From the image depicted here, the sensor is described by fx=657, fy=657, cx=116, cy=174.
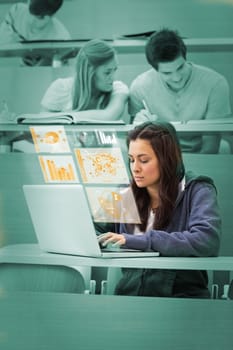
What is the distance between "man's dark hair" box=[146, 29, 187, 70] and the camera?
207cm

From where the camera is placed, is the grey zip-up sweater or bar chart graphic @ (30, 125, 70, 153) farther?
bar chart graphic @ (30, 125, 70, 153)

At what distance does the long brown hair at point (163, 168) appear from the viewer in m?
2.02

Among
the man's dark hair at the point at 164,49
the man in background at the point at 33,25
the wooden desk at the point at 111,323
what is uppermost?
the man in background at the point at 33,25

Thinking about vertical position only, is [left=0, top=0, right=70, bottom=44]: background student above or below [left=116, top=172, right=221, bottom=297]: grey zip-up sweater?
above

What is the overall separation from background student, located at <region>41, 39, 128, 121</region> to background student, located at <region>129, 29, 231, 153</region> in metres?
0.06

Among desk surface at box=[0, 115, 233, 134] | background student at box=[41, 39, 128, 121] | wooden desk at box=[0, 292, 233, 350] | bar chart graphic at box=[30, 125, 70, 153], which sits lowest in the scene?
wooden desk at box=[0, 292, 233, 350]

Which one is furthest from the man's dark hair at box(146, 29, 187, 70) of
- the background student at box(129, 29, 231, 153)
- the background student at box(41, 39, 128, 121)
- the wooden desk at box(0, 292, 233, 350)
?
the wooden desk at box(0, 292, 233, 350)

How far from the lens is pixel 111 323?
2.07 m

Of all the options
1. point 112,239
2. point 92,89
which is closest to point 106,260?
point 112,239

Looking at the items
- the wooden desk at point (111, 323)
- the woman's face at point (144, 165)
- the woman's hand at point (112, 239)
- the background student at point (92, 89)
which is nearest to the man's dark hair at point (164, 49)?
the background student at point (92, 89)

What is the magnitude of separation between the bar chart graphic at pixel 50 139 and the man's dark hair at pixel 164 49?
36 centimetres

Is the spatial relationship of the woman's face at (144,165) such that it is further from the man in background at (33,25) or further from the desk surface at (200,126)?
the man in background at (33,25)

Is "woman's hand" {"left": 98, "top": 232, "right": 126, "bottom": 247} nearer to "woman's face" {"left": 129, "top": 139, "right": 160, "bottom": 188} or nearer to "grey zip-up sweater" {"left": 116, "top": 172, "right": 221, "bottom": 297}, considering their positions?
"grey zip-up sweater" {"left": 116, "top": 172, "right": 221, "bottom": 297}

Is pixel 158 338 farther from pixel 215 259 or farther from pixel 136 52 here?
pixel 136 52
